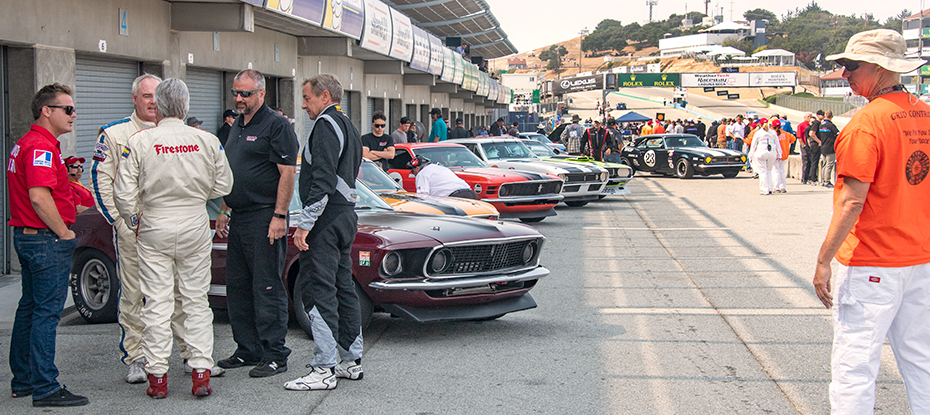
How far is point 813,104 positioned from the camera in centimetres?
8819

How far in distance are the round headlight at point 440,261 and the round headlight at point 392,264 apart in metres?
0.22

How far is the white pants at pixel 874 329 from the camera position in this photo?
3328 millimetres

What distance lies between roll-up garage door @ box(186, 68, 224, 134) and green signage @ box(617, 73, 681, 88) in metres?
78.6

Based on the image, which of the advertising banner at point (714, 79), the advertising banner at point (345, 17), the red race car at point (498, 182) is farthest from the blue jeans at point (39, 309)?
the advertising banner at point (714, 79)

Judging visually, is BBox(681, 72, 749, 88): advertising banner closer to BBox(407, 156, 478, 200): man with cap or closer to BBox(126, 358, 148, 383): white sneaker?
BBox(407, 156, 478, 200): man with cap

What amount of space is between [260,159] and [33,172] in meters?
1.20

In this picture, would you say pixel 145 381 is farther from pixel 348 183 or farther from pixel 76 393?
pixel 348 183

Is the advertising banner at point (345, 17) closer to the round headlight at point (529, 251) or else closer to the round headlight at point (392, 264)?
the round headlight at point (529, 251)

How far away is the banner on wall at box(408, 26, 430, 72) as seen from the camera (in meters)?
23.6

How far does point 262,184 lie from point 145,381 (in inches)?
52.8

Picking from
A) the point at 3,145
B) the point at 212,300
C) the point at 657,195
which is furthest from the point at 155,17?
the point at 657,195

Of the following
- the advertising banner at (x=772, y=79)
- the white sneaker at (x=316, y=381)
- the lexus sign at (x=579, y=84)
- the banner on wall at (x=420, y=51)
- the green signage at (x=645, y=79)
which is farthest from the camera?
the advertising banner at (x=772, y=79)

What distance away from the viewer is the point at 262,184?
494 centimetres

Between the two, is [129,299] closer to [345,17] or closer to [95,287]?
[95,287]
